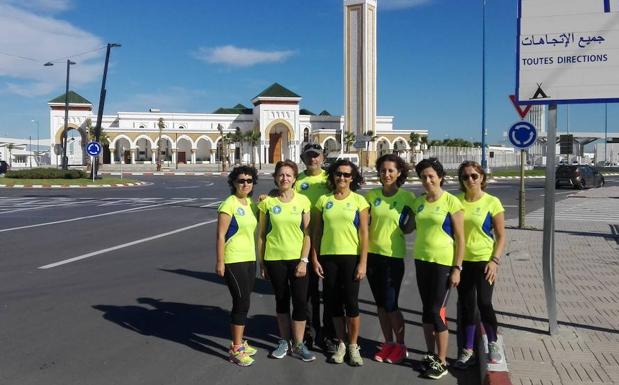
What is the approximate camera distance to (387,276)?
16.6ft

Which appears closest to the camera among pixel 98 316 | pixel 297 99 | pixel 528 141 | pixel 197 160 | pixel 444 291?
pixel 444 291

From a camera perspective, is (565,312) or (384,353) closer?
(384,353)

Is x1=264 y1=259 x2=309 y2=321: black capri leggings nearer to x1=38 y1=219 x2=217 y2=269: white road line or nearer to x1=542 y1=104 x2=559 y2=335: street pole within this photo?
x1=542 y1=104 x2=559 y2=335: street pole

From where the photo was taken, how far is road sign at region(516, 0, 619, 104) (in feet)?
18.3

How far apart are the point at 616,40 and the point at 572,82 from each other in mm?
523

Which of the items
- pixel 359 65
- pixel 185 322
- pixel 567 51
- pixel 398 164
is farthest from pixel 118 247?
pixel 359 65

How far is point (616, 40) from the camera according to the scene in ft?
18.3

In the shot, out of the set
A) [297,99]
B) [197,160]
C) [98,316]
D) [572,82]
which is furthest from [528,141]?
[197,160]

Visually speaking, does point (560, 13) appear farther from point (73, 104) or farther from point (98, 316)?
point (73, 104)

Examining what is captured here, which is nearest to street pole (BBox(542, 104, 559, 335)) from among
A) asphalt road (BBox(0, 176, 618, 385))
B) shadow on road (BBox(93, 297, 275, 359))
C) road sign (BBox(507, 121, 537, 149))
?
asphalt road (BBox(0, 176, 618, 385))

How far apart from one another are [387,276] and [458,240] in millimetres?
677

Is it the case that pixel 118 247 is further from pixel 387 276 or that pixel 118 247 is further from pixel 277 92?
pixel 277 92

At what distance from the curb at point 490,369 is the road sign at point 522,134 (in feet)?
25.9

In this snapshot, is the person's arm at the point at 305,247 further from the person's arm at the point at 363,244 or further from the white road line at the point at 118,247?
the white road line at the point at 118,247
